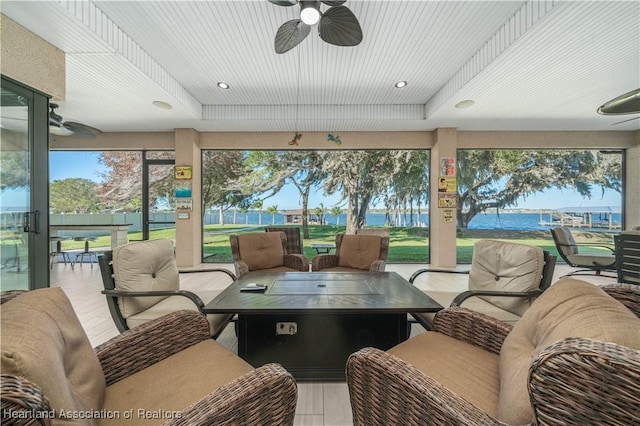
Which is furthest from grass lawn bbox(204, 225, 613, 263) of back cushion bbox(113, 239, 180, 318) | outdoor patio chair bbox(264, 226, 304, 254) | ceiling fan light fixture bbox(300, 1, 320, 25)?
ceiling fan light fixture bbox(300, 1, 320, 25)

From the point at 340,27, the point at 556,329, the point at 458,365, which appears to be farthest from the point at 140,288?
the point at 340,27

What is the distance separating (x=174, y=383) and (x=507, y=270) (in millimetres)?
2407

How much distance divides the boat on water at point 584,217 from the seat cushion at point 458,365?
7.51 m

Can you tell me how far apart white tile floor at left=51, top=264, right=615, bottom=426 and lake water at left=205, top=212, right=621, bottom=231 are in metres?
1.41

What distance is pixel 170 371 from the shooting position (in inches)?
48.9

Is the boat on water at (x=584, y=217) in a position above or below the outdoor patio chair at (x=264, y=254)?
above

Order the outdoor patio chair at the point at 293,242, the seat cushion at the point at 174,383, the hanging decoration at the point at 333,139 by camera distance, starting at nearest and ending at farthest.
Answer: the seat cushion at the point at 174,383
the outdoor patio chair at the point at 293,242
the hanging decoration at the point at 333,139

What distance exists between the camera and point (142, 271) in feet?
7.14

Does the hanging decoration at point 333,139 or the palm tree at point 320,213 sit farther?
the palm tree at point 320,213

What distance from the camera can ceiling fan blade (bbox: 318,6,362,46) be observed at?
224 centimetres

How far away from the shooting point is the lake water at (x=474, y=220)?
683 centimetres

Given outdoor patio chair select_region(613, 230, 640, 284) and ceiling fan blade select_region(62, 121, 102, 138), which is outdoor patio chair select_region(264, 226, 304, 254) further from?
outdoor patio chair select_region(613, 230, 640, 284)

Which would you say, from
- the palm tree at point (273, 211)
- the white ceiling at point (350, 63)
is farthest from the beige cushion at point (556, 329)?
the palm tree at point (273, 211)

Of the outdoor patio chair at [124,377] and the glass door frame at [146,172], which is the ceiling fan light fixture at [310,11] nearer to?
the outdoor patio chair at [124,377]
